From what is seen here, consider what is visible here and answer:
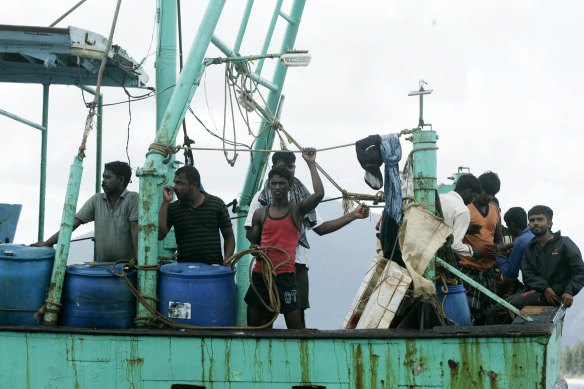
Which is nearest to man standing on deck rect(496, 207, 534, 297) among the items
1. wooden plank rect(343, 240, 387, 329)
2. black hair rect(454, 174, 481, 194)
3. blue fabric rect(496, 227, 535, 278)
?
blue fabric rect(496, 227, 535, 278)

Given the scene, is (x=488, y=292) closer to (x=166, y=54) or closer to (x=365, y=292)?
(x=365, y=292)

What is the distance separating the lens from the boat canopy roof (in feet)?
25.0

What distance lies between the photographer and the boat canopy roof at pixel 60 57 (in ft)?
25.0

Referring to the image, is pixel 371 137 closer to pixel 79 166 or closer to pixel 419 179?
pixel 419 179

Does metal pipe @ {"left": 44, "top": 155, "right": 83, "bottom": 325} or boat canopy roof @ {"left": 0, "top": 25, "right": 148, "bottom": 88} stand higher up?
boat canopy roof @ {"left": 0, "top": 25, "right": 148, "bottom": 88}

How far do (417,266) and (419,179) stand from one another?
0.65 meters

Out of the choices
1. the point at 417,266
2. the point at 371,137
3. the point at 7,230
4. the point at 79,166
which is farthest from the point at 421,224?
the point at 7,230

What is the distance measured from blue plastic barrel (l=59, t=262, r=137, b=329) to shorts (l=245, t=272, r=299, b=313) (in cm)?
91

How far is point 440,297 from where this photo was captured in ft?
22.5

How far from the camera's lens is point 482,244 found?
26.8 feet

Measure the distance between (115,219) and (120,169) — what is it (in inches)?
16.0

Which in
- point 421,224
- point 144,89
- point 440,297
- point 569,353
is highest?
point 144,89

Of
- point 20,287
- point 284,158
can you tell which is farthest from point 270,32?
point 20,287

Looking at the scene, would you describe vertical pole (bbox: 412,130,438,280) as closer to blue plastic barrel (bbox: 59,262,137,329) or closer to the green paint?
the green paint
